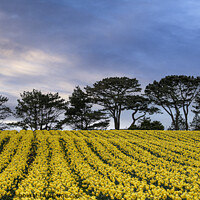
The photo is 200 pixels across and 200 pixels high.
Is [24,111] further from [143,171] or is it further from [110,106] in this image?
[143,171]

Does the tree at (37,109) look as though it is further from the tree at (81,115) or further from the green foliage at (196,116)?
the green foliage at (196,116)

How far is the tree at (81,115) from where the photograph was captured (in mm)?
32562

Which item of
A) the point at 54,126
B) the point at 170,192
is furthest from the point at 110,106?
the point at 170,192

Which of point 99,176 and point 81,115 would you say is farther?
point 81,115

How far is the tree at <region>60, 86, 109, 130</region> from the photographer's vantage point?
3256 cm

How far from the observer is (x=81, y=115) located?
3253 cm

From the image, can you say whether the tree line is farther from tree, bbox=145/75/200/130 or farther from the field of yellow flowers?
the field of yellow flowers

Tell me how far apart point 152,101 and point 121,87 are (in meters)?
5.69

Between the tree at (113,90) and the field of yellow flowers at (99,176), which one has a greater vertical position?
the tree at (113,90)

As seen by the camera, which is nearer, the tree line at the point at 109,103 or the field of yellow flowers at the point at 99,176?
the field of yellow flowers at the point at 99,176

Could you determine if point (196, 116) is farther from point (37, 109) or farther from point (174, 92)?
point (37, 109)

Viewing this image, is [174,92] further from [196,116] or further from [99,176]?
[99,176]

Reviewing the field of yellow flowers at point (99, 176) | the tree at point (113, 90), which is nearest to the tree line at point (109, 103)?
the tree at point (113, 90)

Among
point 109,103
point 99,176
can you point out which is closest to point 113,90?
point 109,103
